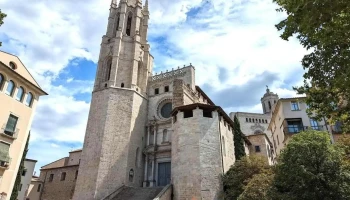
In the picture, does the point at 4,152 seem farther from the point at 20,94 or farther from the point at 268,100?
the point at 268,100

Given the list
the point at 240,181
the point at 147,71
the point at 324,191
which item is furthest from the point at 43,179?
the point at 324,191

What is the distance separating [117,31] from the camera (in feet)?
114

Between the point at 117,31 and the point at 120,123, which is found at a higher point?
the point at 117,31

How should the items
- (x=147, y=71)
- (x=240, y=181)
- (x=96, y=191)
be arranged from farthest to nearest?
1. (x=147, y=71)
2. (x=96, y=191)
3. (x=240, y=181)

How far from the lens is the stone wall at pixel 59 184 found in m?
33.5

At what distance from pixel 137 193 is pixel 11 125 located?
11.7 metres

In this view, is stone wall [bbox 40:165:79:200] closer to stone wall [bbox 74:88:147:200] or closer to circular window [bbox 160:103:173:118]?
stone wall [bbox 74:88:147:200]

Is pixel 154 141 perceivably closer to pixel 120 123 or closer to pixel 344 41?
pixel 120 123

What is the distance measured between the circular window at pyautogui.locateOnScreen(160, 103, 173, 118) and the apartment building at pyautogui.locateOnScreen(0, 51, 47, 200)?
13609mm

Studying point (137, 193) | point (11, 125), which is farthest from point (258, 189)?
point (11, 125)

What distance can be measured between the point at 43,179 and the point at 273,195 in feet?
105

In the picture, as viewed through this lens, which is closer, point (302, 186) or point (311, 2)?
point (311, 2)

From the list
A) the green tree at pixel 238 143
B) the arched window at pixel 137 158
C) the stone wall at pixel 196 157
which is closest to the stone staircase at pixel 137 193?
the stone wall at pixel 196 157

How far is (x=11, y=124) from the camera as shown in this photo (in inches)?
818
